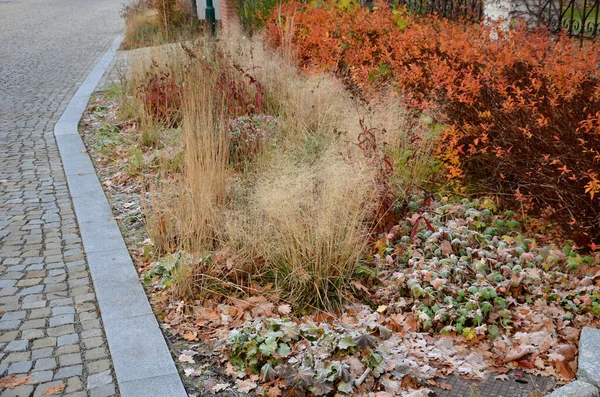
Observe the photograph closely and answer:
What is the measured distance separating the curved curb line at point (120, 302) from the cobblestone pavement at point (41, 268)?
0.24ft

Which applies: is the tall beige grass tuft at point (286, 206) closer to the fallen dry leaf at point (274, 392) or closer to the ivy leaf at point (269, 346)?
the ivy leaf at point (269, 346)

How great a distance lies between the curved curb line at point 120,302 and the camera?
3412 mm

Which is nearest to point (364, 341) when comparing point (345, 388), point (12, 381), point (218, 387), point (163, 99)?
point (345, 388)

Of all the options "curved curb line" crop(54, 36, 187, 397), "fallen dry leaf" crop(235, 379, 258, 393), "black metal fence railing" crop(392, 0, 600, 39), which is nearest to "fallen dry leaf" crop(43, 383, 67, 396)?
"curved curb line" crop(54, 36, 187, 397)

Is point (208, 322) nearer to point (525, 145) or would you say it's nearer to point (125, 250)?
point (125, 250)

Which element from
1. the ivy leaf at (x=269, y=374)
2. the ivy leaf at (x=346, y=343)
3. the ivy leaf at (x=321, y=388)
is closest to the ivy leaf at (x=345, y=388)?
the ivy leaf at (x=321, y=388)

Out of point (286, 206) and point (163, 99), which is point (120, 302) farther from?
point (163, 99)

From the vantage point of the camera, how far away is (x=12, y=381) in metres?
3.46

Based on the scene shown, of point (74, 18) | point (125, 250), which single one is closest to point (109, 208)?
point (125, 250)

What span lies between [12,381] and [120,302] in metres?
0.87

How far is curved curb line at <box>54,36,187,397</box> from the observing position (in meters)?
3.41

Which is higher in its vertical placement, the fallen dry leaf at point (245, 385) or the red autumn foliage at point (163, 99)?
the red autumn foliage at point (163, 99)

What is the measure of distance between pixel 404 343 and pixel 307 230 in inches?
39.5

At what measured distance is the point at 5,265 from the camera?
4.85 metres
